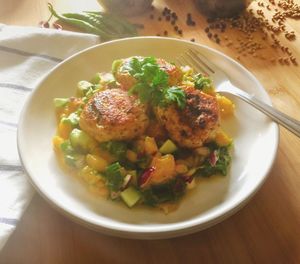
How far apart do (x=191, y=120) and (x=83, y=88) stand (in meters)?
0.53

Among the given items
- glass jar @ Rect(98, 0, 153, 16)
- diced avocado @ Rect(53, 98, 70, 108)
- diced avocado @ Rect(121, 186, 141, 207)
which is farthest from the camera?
glass jar @ Rect(98, 0, 153, 16)

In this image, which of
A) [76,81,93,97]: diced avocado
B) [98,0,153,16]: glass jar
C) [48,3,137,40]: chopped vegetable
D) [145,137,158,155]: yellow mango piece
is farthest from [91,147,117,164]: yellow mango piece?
[98,0,153,16]: glass jar

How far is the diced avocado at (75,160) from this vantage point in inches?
51.7

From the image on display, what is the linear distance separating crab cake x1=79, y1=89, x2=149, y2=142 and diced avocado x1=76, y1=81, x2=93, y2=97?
23cm

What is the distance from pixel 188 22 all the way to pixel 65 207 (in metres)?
1.44

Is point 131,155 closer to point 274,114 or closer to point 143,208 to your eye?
point 143,208

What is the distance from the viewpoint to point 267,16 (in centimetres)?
225

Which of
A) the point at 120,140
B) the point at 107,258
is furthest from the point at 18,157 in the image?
the point at 107,258

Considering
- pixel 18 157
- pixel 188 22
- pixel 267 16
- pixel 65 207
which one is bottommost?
pixel 18 157

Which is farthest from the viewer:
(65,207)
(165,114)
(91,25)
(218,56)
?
(91,25)

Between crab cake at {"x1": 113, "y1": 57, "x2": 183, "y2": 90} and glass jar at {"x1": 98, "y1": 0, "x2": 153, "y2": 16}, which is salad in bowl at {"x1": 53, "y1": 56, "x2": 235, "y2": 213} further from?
glass jar at {"x1": 98, "y1": 0, "x2": 153, "y2": 16}

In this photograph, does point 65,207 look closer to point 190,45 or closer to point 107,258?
point 107,258

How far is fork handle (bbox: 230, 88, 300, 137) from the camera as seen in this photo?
1.29m

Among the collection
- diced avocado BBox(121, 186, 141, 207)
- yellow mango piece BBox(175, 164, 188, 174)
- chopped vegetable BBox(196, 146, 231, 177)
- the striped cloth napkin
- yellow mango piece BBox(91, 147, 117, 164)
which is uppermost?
chopped vegetable BBox(196, 146, 231, 177)
